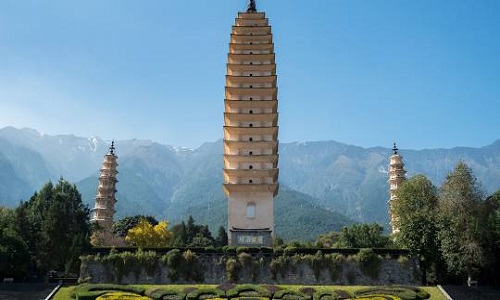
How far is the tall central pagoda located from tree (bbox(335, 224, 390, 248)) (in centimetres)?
1091

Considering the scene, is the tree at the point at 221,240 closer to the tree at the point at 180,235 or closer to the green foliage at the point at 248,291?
the tree at the point at 180,235

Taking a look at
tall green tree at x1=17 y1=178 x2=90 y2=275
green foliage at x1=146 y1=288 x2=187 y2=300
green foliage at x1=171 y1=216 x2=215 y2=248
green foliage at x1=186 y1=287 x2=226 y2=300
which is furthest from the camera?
green foliage at x1=171 y1=216 x2=215 y2=248

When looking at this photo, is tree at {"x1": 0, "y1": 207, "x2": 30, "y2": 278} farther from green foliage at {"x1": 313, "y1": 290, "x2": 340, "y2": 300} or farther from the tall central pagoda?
green foliage at {"x1": 313, "y1": 290, "x2": 340, "y2": 300}

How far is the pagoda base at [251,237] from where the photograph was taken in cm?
4159

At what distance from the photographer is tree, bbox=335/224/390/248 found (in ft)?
162

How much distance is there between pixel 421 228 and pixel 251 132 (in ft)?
55.9

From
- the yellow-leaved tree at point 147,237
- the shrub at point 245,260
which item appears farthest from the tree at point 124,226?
the shrub at point 245,260

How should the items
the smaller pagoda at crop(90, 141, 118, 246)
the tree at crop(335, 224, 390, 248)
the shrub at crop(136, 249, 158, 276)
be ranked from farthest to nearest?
the smaller pagoda at crop(90, 141, 118, 246) < the tree at crop(335, 224, 390, 248) < the shrub at crop(136, 249, 158, 276)

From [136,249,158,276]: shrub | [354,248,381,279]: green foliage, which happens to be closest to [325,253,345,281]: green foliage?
[354,248,381,279]: green foliage

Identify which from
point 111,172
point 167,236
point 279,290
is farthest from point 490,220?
point 111,172

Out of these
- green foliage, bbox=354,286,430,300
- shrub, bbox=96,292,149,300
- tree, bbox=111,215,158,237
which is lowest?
shrub, bbox=96,292,149,300

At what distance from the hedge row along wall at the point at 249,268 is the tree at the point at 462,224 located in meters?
2.69

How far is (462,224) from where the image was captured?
111ft

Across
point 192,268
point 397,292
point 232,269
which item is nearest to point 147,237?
point 192,268
